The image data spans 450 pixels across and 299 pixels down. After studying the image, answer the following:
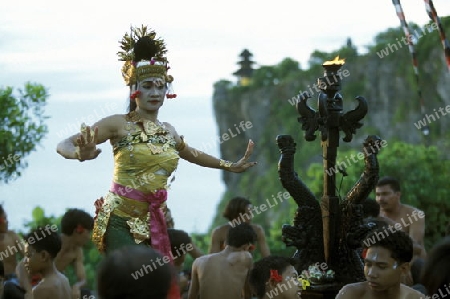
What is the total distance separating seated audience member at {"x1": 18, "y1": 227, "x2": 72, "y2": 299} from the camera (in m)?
7.11

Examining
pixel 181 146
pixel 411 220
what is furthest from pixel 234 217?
pixel 181 146

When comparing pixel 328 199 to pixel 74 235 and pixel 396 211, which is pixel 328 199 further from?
pixel 396 211

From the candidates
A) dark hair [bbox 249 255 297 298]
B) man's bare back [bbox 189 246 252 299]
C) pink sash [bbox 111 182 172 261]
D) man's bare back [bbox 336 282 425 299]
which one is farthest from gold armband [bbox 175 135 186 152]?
man's bare back [bbox 189 246 252 299]

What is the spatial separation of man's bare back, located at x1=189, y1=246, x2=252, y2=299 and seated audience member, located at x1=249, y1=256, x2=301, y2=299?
1354mm

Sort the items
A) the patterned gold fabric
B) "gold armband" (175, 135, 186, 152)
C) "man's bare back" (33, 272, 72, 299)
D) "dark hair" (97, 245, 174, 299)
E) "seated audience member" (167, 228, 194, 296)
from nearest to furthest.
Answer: "dark hair" (97, 245, 174, 299)
the patterned gold fabric
"gold armband" (175, 135, 186, 152)
"man's bare back" (33, 272, 72, 299)
"seated audience member" (167, 228, 194, 296)

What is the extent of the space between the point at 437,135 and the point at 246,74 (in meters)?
10.4

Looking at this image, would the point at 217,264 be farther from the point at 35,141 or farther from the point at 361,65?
the point at 361,65

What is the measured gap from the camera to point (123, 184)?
640 cm

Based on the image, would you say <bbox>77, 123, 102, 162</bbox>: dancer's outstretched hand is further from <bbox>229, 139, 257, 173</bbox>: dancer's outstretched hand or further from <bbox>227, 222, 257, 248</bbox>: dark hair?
<bbox>227, 222, 257, 248</bbox>: dark hair

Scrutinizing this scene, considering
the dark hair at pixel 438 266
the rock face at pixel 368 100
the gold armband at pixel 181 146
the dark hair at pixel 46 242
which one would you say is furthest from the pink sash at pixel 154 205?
the rock face at pixel 368 100

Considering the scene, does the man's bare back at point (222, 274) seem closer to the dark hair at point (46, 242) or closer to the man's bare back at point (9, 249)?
the dark hair at point (46, 242)

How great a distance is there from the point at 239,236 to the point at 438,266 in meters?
4.61

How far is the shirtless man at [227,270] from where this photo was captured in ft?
26.8

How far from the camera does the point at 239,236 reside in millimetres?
8188
